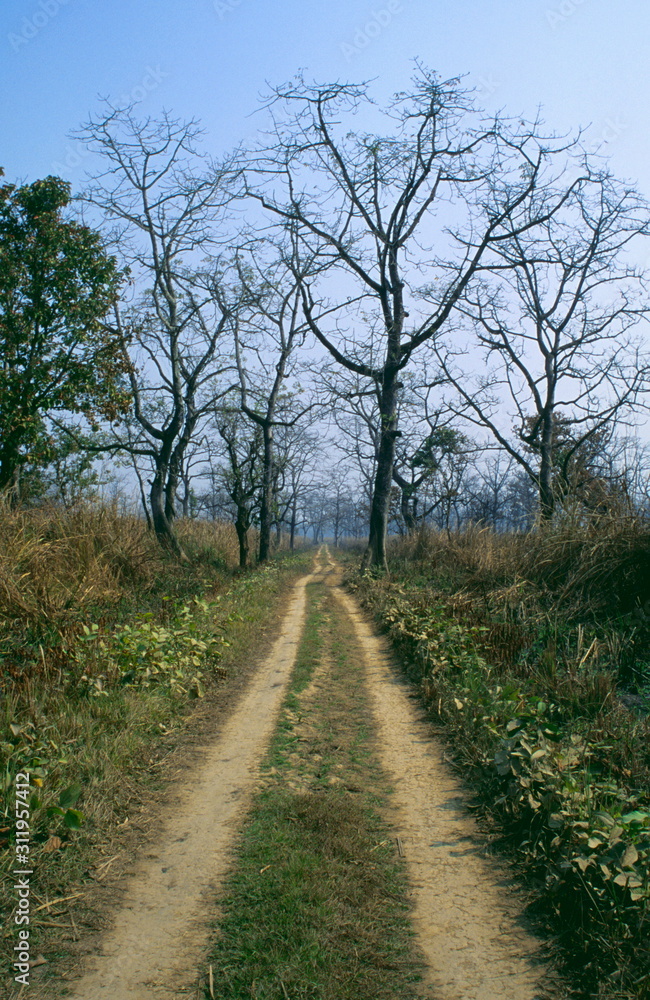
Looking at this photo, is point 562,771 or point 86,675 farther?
point 86,675

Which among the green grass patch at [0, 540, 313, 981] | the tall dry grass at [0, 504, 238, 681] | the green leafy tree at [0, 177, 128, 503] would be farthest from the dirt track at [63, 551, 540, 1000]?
the green leafy tree at [0, 177, 128, 503]

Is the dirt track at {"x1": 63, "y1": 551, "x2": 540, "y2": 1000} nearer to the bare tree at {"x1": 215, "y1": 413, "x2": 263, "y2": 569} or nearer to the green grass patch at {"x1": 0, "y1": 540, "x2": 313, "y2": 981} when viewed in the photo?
the green grass patch at {"x1": 0, "y1": 540, "x2": 313, "y2": 981}

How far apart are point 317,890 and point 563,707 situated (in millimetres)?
3500

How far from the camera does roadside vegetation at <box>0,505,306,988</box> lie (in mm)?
3922

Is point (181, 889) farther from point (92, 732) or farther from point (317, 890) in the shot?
point (92, 732)

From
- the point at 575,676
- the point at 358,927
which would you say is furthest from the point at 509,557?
the point at 358,927

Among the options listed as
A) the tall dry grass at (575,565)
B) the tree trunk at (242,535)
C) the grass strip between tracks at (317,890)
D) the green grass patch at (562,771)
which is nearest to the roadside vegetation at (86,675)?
the grass strip between tracks at (317,890)

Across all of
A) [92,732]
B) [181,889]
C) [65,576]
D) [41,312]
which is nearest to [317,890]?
[181,889]

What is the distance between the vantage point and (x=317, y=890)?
3.43 m

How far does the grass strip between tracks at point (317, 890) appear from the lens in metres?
2.83

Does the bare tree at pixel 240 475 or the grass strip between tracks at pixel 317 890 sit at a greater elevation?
the bare tree at pixel 240 475

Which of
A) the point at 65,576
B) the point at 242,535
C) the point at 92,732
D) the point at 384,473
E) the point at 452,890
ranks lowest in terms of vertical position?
the point at 452,890

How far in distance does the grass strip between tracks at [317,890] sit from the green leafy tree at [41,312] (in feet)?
32.0

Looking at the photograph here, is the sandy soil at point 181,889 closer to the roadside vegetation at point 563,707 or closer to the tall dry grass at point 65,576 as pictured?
the roadside vegetation at point 563,707
